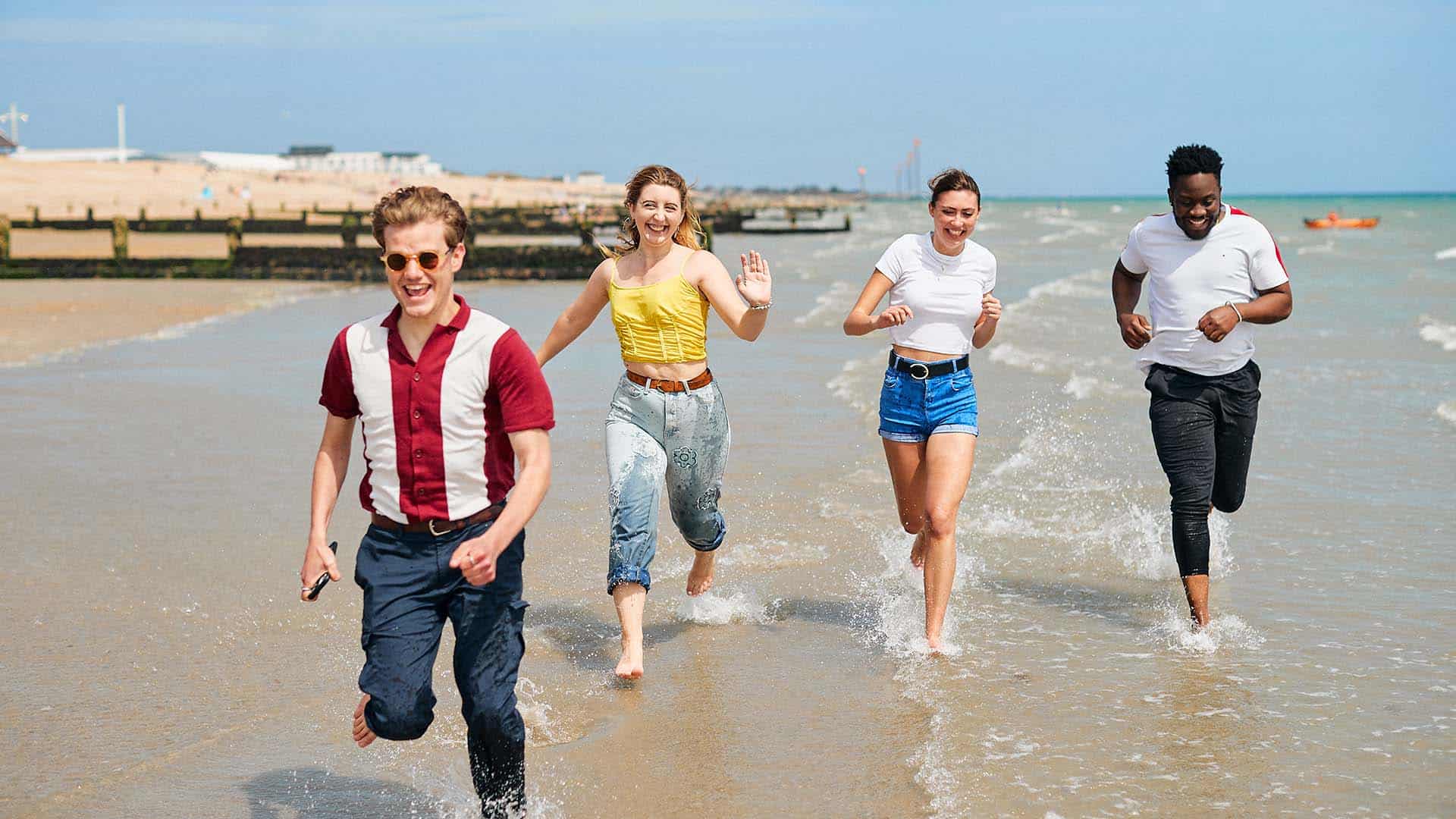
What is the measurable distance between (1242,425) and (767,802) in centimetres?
280

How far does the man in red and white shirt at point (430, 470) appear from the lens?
3.56 meters

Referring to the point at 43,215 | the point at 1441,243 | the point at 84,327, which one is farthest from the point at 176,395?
the point at 1441,243

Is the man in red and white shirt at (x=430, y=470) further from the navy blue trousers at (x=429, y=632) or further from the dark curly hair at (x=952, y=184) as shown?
the dark curly hair at (x=952, y=184)

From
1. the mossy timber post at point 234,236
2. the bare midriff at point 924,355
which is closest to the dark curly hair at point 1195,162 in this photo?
the bare midriff at point 924,355

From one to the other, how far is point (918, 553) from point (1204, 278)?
178 centimetres

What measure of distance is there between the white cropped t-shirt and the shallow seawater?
1235 millimetres

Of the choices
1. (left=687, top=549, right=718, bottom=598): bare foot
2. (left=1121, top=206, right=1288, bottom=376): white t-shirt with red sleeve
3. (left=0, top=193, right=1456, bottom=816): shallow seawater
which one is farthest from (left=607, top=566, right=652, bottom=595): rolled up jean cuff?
(left=1121, top=206, right=1288, bottom=376): white t-shirt with red sleeve

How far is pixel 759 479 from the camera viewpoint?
9.11m

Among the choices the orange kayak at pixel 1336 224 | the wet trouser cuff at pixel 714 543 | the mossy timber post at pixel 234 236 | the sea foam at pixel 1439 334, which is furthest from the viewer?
the orange kayak at pixel 1336 224

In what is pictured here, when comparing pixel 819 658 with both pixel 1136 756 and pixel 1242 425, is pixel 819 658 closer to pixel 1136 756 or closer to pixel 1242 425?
pixel 1136 756

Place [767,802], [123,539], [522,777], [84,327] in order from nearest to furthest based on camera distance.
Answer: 1. [522,777]
2. [767,802]
3. [123,539]
4. [84,327]

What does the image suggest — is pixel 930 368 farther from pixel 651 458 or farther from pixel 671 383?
pixel 651 458

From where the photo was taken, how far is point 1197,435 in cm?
587

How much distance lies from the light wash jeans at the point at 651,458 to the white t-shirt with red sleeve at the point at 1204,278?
1858 millimetres
